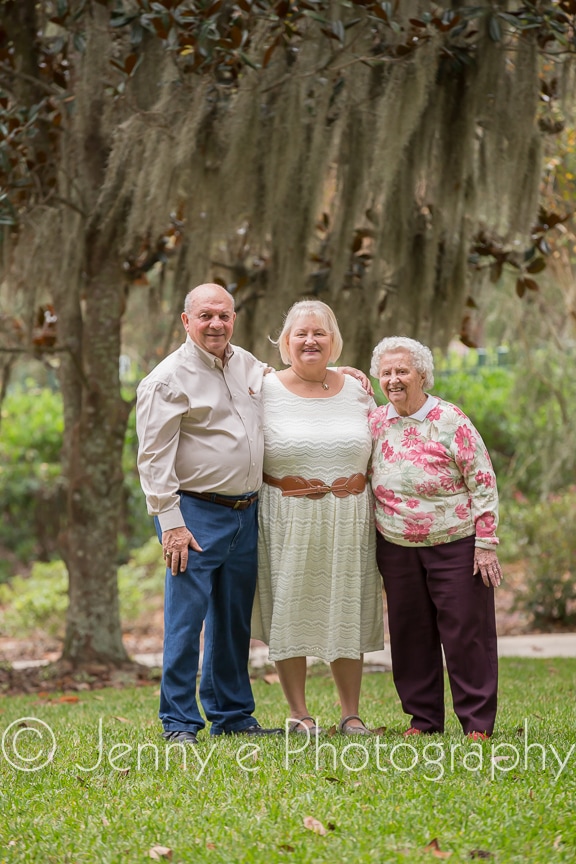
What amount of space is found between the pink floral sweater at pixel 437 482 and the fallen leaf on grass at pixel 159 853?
1.51m

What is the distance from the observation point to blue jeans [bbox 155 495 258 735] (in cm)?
365

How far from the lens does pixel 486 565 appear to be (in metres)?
3.56

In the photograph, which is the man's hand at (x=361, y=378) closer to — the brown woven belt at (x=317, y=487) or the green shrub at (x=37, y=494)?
the brown woven belt at (x=317, y=487)

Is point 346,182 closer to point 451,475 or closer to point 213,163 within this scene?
point 213,163

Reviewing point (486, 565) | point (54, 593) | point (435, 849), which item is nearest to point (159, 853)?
point (435, 849)

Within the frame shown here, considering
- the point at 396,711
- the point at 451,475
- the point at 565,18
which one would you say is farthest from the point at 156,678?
the point at 565,18

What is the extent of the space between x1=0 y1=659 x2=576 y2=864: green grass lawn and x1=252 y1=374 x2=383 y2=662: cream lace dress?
1.23 feet

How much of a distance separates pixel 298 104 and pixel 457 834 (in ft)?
12.5

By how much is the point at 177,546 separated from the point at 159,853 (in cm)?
126

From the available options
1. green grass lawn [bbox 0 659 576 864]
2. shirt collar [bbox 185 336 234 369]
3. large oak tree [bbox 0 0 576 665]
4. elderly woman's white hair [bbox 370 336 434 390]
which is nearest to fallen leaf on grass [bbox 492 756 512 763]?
green grass lawn [bbox 0 659 576 864]

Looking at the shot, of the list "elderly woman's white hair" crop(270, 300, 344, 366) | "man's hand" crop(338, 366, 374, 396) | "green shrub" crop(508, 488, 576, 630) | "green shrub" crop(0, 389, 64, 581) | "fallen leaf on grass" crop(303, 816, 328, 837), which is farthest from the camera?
"green shrub" crop(0, 389, 64, 581)

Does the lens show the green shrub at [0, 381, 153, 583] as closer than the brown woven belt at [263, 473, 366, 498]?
No

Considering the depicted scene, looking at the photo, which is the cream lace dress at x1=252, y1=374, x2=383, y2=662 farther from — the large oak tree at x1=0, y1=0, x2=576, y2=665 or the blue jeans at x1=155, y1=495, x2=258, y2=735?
the large oak tree at x1=0, y1=0, x2=576, y2=665

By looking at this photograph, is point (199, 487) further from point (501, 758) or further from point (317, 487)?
point (501, 758)
